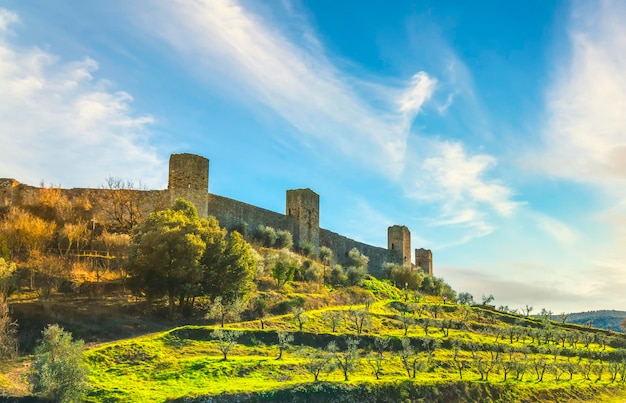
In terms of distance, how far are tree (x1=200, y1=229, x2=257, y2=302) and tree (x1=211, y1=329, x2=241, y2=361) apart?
442 centimetres

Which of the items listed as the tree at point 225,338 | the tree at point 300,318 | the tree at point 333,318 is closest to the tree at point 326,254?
the tree at point 333,318

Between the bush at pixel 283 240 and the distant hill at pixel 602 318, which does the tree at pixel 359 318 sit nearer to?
the bush at pixel 283 240

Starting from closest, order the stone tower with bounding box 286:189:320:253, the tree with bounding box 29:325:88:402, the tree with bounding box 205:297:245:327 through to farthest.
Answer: the tree with bounding box 29:325:88:402 < the tree with bounding box 205:297:245:327 < the stone tower with bounding box 286:189:320:253

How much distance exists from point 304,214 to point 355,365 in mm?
30021

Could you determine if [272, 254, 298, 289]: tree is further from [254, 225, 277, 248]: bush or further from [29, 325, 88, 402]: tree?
[29, 325, 88, 402]: tree

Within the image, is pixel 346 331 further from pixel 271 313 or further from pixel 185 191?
pixel 185 191

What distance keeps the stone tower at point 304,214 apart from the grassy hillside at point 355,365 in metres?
14.9

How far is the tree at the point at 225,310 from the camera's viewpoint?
1224 inches

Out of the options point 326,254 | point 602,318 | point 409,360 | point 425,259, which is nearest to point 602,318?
point 602,318

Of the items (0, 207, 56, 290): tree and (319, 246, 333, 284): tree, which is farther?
(319, 246, 333, 284): tree

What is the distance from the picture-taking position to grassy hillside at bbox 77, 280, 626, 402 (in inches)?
915

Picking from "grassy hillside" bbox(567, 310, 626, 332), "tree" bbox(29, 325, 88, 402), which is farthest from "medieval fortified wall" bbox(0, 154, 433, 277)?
"grassy hillside" bbox(567, 310, 626, 332)

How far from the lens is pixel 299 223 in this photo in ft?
186

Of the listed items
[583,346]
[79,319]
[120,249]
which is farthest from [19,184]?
[583,346]
